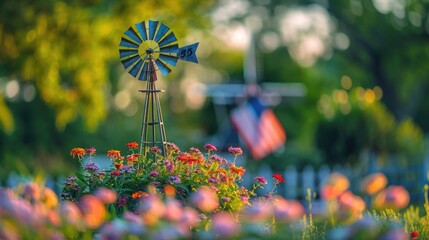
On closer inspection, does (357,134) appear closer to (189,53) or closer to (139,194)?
(189,53)

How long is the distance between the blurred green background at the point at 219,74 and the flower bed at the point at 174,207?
7.16 metres

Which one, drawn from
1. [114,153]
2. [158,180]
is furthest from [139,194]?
[114,153]

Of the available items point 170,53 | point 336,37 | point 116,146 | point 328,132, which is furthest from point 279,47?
point 170,53

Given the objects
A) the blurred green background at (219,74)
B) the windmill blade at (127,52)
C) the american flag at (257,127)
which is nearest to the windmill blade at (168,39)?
the windmill blade at (127,52)

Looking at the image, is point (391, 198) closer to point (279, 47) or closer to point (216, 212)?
point (216, 212)

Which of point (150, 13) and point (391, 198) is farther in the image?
point (150, 13)

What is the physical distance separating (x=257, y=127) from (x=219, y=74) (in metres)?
28.7

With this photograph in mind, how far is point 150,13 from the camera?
51.5 ft

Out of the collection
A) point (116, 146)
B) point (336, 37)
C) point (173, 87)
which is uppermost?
point (173, 87)

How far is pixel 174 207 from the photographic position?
169 inches

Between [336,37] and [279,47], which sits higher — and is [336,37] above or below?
below

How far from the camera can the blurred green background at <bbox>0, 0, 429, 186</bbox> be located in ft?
50.5

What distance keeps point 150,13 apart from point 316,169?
4.30 m

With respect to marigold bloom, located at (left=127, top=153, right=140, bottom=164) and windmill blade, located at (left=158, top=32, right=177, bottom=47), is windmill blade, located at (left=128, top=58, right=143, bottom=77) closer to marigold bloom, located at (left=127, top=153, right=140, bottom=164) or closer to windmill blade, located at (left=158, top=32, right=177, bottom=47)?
windmill blade, located at (left=158, top=32, right=177, bottom=47)
